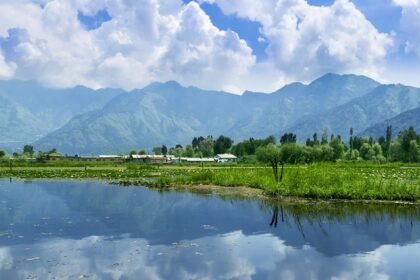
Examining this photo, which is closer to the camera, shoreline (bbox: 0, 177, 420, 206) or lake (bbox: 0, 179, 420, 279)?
lake (bbox: 0, 179, 420, 279)

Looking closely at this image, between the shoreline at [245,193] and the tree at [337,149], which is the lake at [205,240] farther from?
the tree at [337,149]

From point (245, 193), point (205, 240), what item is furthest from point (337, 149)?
point (205, 240)

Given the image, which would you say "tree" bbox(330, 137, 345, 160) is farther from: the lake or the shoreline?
the lake

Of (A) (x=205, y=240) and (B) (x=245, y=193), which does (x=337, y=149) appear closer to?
(B) (x=245, y=193)

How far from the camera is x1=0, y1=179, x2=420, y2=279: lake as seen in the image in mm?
19938

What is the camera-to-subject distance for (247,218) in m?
32.8

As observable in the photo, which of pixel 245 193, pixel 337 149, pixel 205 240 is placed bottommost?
pixel 205 240

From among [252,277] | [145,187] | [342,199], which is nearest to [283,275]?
[252,277]

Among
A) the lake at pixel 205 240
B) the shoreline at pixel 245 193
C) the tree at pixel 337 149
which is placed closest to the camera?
the lake at pixel 205 240

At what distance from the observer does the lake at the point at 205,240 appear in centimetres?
1994

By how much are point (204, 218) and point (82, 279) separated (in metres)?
15.1

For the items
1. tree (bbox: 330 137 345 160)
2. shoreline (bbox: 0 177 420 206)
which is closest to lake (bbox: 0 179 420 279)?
shoreline (bbox: 0 177 420 206)

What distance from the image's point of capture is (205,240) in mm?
25719

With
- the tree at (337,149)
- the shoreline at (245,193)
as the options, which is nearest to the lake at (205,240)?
the shoreline at (245,193)
